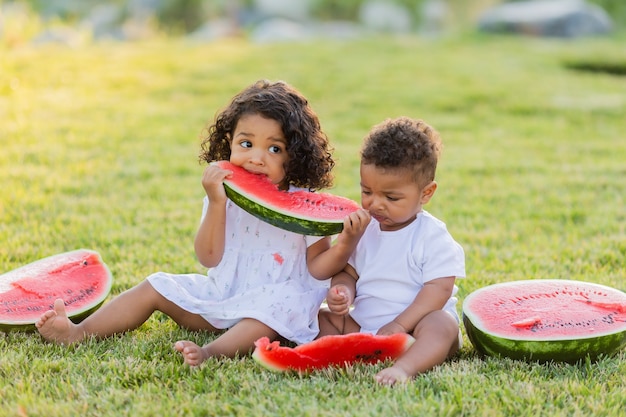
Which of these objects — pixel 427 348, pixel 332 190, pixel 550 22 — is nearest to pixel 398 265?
pixel 427 348

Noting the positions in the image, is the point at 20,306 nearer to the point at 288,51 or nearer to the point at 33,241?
the point at 33,241

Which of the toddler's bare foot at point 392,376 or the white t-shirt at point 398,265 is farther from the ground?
→ the white t-shirt at point 398,265

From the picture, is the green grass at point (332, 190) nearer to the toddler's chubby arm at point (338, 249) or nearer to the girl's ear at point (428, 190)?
the toddler's chubby arm at point (338, 249)

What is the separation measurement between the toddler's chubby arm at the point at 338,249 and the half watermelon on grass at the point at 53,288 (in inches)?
41.4

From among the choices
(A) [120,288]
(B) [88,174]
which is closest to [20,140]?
(B) [88,174]

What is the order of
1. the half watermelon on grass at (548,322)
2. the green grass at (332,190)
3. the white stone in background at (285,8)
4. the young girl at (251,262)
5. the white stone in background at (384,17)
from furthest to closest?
the white stone in background at (285,8)
the white stone in background at (384,17)
the young girl at (251,262)
the half watermelon on grass at (548,322)
the green grass at (332,190)

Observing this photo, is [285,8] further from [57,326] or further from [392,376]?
[392,376]

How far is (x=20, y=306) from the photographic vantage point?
3754 mm

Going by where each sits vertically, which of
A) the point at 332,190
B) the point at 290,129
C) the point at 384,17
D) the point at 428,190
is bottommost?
the point at 332,190

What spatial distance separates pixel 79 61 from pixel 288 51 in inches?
139

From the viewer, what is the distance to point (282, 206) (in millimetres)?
3465

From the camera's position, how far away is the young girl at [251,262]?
3.48m

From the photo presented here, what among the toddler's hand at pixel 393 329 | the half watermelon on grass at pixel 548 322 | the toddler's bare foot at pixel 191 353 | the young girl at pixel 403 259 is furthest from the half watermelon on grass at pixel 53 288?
the half watermelon on grass at pixel 548 322

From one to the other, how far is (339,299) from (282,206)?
1.53 feet
